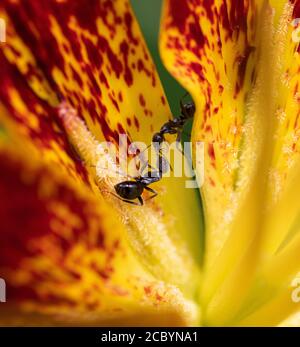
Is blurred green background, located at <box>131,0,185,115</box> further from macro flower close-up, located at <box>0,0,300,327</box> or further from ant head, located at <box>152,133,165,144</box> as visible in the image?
ant head, located at <box>152,133,165,144</box>

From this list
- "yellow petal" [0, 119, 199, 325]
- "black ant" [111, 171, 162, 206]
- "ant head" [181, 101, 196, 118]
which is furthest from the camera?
"ant head" [181, 101, 196, 118]

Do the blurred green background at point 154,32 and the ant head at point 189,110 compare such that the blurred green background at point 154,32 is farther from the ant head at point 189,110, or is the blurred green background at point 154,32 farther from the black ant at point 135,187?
the black ant at point 135,187

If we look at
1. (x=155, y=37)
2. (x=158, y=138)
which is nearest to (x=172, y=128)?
(x=158, y=138)

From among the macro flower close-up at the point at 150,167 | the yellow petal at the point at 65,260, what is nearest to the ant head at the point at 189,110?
the macro flower close-up at the point at 150,167

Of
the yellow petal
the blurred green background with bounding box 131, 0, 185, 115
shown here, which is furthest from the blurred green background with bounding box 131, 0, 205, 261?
the yellow petal

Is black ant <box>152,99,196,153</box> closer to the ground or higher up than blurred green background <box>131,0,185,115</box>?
closer to the ground

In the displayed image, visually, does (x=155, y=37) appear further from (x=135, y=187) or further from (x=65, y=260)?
(x=65, y=260)
